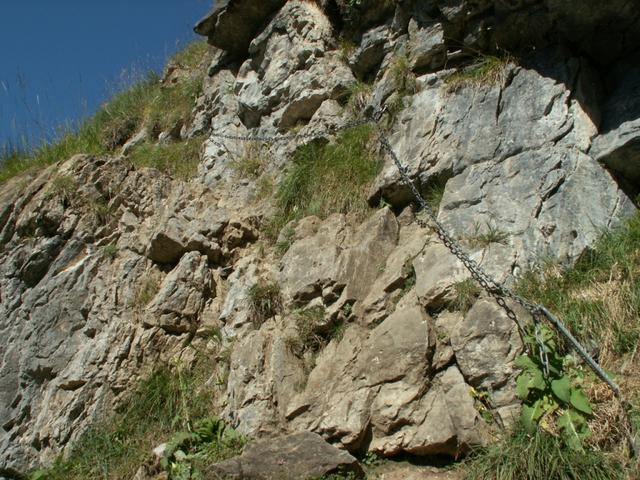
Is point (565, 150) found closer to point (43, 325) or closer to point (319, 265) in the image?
point (319, 265)

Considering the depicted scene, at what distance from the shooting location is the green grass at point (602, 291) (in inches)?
163

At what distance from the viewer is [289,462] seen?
4285mm

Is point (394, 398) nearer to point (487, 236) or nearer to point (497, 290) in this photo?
point (497, 290)

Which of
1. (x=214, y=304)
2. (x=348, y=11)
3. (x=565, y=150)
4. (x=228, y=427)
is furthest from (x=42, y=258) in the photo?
(x=565, y=150)

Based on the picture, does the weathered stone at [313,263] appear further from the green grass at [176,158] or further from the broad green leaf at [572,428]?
the green grass at [176,158]

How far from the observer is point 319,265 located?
5.74 meters

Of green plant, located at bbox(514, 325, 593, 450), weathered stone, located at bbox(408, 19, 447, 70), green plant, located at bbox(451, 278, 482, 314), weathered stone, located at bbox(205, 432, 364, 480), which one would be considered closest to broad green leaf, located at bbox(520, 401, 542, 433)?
green plant, located at bbox(514, 325, 593, 450)

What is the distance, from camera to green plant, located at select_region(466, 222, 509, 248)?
497cm

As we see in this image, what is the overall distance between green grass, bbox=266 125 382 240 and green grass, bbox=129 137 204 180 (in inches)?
67.3

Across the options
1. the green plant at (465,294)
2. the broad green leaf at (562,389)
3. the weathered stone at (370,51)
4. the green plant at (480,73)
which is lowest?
the broad green leaf at (562,389)

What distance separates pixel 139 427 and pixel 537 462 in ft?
11.6

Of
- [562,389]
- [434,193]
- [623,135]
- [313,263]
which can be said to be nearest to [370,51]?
[434,193]

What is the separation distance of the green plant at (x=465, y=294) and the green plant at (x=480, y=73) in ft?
6.98

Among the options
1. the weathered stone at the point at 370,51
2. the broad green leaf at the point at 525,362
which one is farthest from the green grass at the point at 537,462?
the weathered stone at the point at 370,51
